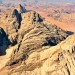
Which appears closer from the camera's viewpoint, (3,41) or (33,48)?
(33,48)

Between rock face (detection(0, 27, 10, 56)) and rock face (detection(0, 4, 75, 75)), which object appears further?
rock face (detection(0, 27, 10, 56))

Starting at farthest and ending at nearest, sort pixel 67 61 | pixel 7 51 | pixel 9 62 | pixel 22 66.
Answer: pixel 7 51 → pixel 9 62 → pixel 22 66 → pixel 67 61

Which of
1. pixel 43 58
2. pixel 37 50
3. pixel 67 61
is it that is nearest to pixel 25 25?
pixel 37 50

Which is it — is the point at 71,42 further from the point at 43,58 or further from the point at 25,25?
the point at 25,25

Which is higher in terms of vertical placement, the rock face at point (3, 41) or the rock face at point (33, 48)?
the rock face at point (33, 48)

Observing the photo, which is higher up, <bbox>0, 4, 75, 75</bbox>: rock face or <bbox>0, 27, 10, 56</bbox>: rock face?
<bbox>0, 4, 75, 75</bbox>: rock face

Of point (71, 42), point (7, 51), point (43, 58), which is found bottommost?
point (7, 51)

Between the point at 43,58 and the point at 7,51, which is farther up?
the point at 43,58

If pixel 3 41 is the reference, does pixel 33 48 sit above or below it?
above
